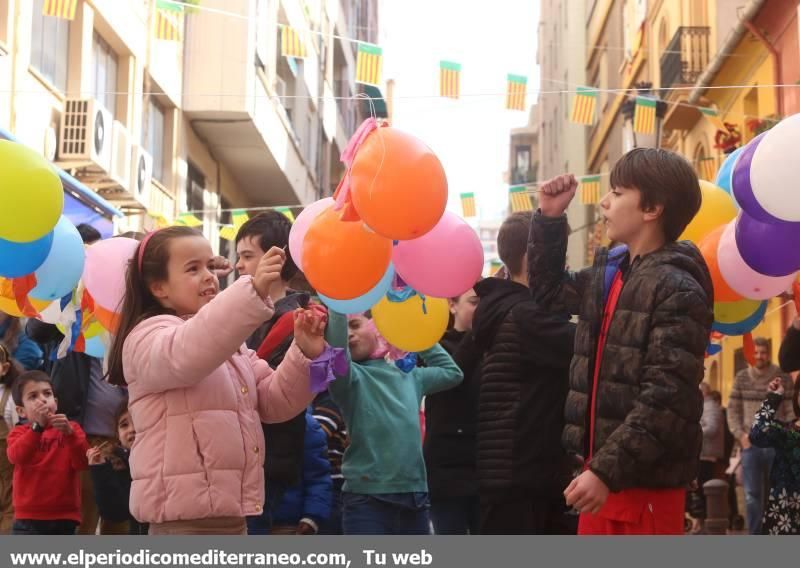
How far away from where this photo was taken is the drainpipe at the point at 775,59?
15031 millimetres

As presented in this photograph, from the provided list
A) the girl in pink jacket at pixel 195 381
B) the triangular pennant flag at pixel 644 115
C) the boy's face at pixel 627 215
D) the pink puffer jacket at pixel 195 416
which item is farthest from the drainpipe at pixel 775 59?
the pink puffer jacket at pixel 195 416

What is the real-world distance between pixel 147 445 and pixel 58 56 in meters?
11.2

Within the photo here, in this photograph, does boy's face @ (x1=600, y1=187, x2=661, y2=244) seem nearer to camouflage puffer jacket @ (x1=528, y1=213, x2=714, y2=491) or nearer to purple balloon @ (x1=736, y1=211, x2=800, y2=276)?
camouflage puffer jacket @ (x1=528, y1=213, x2=714, y2=491)

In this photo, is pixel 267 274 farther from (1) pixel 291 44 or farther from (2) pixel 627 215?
(1) pixel 291 44

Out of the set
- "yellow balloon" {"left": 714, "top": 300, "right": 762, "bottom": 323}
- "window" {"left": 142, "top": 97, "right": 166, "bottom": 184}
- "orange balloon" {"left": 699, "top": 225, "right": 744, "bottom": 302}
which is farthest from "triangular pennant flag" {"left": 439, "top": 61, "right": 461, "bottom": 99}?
"window" {"left": 142, "top": 97, "right": 166, "bottom": 184}

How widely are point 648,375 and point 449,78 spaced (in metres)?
8.36

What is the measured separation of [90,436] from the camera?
263 inches

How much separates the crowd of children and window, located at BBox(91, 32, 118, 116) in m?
9.47

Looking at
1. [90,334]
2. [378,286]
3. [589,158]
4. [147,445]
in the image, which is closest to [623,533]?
[147,445]

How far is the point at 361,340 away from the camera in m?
5.69

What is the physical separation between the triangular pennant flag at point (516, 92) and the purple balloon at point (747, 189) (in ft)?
23.3

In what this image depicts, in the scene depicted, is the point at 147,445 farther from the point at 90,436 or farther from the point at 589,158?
the point at 589,158

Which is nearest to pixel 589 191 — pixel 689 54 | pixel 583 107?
pixel 689 54

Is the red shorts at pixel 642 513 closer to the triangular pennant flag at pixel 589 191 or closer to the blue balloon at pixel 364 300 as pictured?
the blue balloon at pixel 364 300
